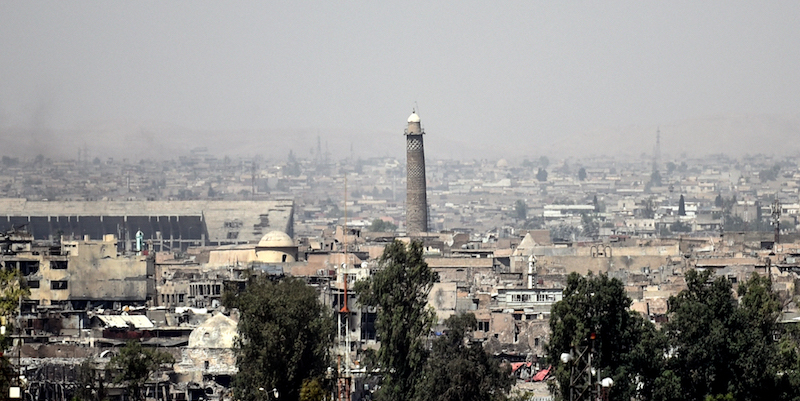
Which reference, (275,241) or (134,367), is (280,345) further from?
(275,241)

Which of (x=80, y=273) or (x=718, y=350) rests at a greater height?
(x=718, y=350)

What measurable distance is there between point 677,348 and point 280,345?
5.61m

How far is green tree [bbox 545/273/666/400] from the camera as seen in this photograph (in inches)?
1096

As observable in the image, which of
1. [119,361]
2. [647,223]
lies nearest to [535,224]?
[647,223]

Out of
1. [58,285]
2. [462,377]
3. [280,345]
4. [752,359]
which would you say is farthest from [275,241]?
[752,359]

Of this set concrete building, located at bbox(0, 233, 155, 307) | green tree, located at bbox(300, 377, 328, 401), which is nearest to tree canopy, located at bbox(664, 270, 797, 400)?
green tree, located at bbox(300, 377, 328, 401)

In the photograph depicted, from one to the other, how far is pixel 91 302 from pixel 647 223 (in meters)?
92.9

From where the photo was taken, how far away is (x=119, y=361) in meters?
30.8

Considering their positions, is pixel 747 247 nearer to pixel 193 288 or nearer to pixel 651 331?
pixel 193 288

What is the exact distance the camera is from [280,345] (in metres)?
30.3

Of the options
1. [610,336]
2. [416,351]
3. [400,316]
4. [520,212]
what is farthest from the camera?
[520,212]

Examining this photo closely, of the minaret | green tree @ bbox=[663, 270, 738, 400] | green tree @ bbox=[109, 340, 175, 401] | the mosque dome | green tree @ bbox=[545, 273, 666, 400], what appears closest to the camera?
green tree @ bbox=[545, 273, 666, 400]

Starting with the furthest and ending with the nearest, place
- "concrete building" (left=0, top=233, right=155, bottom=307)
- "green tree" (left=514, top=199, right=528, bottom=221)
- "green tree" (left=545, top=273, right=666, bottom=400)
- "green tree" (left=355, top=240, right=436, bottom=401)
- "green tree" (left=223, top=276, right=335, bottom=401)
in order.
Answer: "green tree" (left=514, top=199, right=528, bottom=221), "concrete building" (left=0, top=233, right=155, bottom=307), "green tree" (left=355, top=240, right=436, bottom=401), "green tree" (left=223, top=276, right=335, bottom=401), "green tree" (left=545, top=273, right=666, bottom=400)

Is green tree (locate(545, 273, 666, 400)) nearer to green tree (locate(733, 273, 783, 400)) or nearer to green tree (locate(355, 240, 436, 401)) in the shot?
green tree (locate(733, 273, 783, 400))
